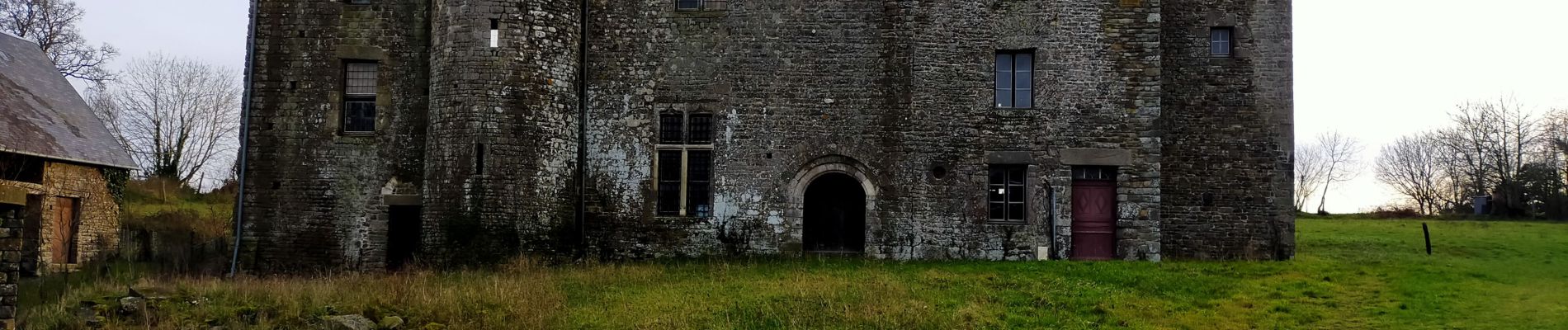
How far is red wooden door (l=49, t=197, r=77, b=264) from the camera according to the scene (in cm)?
2242

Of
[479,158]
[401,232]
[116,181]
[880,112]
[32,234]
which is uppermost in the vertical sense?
[880,112]

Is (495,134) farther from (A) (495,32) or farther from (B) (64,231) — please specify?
(B) (64,231)

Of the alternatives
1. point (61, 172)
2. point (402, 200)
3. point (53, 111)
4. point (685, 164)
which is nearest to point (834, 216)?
point (685, 164)

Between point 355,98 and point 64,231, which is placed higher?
point 355,98

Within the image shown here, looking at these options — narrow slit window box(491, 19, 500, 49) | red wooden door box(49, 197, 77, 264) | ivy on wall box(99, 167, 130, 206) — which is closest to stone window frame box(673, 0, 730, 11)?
narrow slit window box(491, 19, 500, 49)

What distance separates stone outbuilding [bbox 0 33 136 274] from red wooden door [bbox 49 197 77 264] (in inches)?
0.7

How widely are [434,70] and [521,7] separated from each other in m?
2.02

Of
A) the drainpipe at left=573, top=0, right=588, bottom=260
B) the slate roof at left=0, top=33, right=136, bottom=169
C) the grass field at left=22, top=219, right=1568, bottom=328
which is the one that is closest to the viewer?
the grass field at left=22, top=219, right=1568, bottom=328

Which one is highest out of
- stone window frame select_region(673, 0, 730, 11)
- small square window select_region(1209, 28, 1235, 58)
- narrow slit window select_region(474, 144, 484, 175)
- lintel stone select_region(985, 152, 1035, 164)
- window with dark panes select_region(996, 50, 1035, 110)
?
stone window frame select_region(673, 0, 730, 11)

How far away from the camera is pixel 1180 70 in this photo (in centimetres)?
2133

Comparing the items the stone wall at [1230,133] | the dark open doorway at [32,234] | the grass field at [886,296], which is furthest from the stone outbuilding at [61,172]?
the stone wall at [1230,133]

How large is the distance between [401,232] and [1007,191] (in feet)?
36.2

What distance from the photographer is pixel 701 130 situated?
20.0 meters

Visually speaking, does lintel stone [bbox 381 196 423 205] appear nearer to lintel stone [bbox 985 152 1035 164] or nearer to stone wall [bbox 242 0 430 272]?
stone wall [bbox 242 0 430 272]
